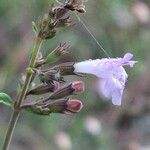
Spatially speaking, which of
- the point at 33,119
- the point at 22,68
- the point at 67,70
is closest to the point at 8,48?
the point at 22,68

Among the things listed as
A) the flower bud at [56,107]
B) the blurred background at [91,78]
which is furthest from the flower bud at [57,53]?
the blurred background at [91,78]

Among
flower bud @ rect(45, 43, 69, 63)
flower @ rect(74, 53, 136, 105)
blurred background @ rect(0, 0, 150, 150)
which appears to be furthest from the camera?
blurred background @ rect(0, 0, 150, 150)

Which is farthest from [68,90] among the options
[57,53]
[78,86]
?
[57,53]

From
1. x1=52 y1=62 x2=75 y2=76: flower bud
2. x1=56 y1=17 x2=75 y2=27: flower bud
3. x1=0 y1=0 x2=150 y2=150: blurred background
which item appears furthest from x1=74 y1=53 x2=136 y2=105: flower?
x1=0 y1=0 x2=150 y2=150: blurred background

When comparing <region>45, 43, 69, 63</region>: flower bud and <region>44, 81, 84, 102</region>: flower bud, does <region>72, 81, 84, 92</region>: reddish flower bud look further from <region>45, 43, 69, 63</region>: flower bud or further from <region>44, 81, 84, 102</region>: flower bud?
<region>45, 43, 69, 63</region>: flower bud

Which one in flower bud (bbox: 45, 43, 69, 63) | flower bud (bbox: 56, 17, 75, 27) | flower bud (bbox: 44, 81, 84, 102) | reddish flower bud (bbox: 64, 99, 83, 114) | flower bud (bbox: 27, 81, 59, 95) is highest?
flower bud (bbox: 56, 17, 75, 27)

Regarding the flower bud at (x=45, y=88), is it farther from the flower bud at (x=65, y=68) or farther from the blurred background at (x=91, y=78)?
the blurred background at (x=91, y=78)
